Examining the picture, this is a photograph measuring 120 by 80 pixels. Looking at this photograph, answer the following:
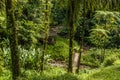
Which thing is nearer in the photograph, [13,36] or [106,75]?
[13,36]

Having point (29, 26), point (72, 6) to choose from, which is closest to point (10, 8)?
point (72, 6)

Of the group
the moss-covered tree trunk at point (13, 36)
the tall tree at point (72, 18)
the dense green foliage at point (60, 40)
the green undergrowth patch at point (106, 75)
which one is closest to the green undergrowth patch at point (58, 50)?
the dense green foliage at point (60, 40)

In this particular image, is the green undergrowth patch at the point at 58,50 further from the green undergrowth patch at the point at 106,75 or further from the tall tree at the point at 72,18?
the tall tree at the point at 72,18

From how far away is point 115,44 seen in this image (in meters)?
32.5

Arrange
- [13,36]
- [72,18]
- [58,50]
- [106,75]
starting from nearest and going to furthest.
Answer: [13,36] → [72,18] → [106,75] → [58,50]

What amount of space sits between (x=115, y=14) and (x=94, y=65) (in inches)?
222

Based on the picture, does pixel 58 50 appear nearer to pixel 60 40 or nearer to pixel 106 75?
pixel 60 40

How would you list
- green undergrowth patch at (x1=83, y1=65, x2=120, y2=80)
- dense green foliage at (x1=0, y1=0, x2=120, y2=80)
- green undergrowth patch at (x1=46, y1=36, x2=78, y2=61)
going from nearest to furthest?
green undergrowth patch at (x1=83, y1=65, x2=120, y2=80)
dense green foliage at (x1=0, y1=0, x2=120, y2=80)
green undergrowth patch at (x1=46, y1=36, x2=78, y2=61)

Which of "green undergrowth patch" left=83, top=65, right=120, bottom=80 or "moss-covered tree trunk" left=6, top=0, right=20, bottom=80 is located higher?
"moss-covered tree trunk" left=6, top=0, right=20, bottom=80

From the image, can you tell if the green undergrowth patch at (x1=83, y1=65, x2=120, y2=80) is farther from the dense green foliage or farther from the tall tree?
the tall tree

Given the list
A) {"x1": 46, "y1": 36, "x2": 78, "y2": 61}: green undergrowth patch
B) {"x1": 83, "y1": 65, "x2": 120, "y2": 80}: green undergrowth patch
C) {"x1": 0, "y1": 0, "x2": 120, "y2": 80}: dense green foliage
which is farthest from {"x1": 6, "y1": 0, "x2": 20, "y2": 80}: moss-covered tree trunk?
{"x1": 46, "y1": 36, "x2": 78, "y2": 61}: green undergrowth patch

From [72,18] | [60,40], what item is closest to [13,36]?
[72,18]

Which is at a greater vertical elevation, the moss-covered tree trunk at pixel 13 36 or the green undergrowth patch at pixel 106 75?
the moss-covered tree trunk at pixel 13 36

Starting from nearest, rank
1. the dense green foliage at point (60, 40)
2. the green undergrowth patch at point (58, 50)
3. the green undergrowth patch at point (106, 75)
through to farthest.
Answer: the green undergrowth patch at point (106, 75), the dense green foliage at point (60, 40), the green undergrowth patch at point (58, 50)
